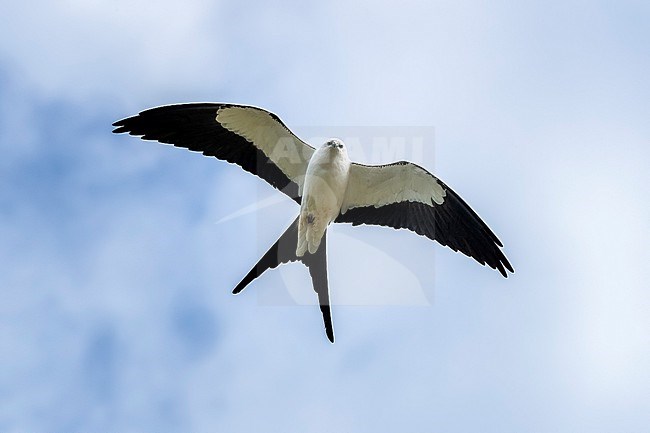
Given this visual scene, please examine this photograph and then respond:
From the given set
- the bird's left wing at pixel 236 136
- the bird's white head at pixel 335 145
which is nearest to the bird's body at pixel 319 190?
the bird's white head at pixel 335 145

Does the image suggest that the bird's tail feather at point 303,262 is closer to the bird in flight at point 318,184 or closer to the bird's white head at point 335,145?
the bird in flight at point 318,184

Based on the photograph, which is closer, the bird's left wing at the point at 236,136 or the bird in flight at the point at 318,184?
the bird in flight at the point at 318,184

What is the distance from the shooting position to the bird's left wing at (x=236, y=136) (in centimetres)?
796

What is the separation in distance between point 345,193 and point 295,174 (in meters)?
0.67

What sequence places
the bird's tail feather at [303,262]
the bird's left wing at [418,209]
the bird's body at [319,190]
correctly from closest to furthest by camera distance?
the bird's tail feather at [303,262] < the bird's body at [319,190] < the bird's left wing at [418,209]

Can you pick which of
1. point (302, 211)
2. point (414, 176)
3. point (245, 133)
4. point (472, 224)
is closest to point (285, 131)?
point (245, 133)

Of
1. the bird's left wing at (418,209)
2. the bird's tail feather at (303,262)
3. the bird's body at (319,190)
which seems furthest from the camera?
the bird's left wing at (418,209)

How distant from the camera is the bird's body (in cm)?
774

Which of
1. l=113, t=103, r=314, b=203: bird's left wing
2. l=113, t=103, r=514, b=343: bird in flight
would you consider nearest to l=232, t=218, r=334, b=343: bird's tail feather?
l=113, t=103, r=514, b=343: bird in flight

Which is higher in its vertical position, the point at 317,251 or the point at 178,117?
the point at 178,117

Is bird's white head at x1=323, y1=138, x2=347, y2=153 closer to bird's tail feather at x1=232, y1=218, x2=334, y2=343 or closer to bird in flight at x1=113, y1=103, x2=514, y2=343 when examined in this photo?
bird in flight at x1=113, y1=103, x2=514, y2=343

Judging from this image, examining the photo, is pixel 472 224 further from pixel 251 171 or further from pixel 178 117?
pixel 178 117

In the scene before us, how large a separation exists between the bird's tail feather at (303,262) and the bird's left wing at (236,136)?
699 millimetres

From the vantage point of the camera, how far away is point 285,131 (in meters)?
8.09
